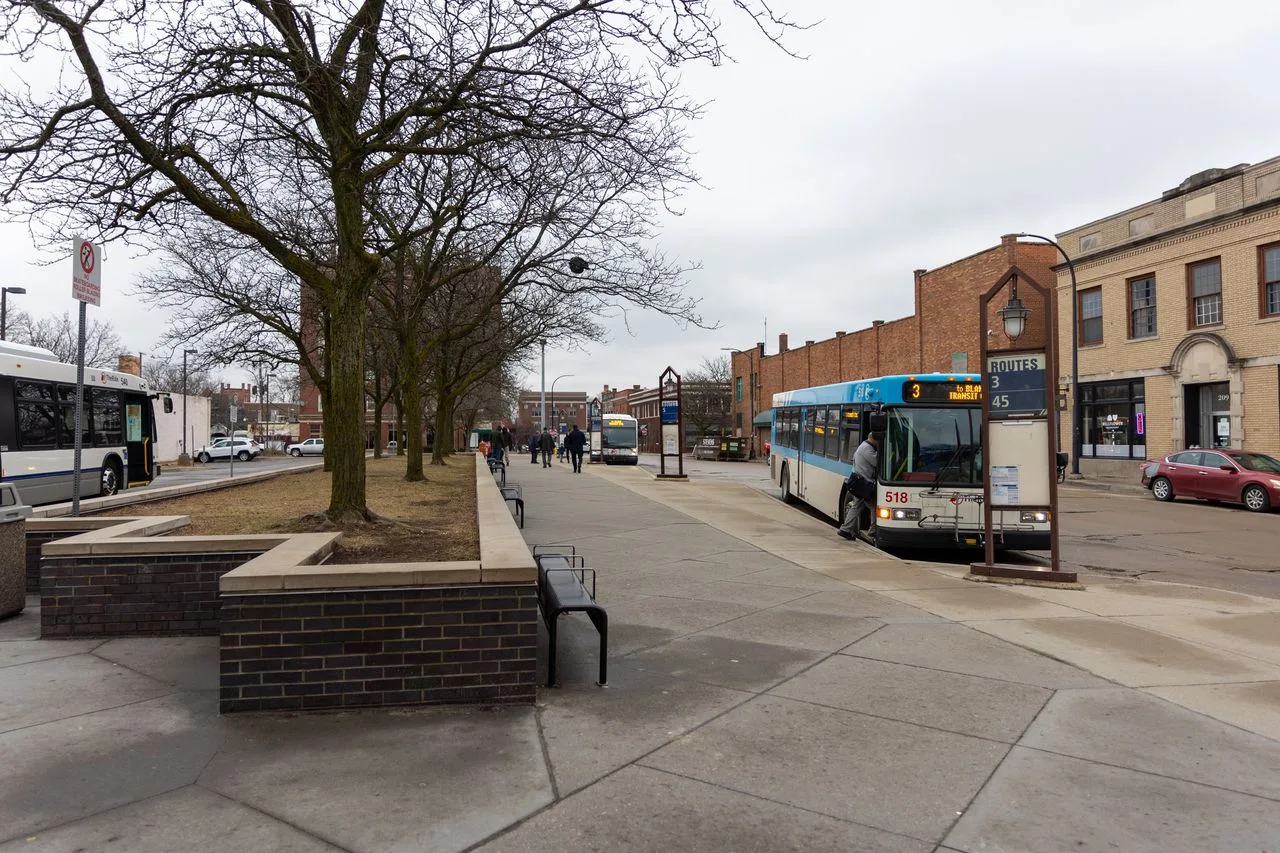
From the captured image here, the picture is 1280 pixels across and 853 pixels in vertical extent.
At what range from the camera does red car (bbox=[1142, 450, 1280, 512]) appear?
19.4m

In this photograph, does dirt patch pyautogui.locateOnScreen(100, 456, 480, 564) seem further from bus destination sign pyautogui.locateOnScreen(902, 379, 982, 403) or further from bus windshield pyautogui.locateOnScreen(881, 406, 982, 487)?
bus destination sign pyautogui.locateOnScreen(902, 379, 982, 403)

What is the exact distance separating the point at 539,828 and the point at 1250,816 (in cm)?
299

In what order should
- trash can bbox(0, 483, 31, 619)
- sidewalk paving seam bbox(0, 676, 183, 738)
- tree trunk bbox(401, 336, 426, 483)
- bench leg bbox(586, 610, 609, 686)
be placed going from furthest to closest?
1. tree trunk bbox(401, 336, 426, 483)
2. trash can bbox(0, 483, 31, 619)
3. bench leg bbox(586, 610, 609, 686)
4. sidewalk paving seam bbox(0, 676, 183, 738)

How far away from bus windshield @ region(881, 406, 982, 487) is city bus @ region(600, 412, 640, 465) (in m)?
31.9

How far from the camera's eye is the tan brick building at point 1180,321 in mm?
24641

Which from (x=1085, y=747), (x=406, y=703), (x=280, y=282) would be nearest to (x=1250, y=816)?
(x=1085, y=747)

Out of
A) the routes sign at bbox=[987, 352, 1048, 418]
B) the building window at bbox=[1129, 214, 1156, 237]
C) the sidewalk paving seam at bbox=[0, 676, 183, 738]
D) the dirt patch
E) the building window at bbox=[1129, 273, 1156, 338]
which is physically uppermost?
the building window at bbox=[1129, 214, 1156, 237]

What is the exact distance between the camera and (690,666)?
570 centimetres

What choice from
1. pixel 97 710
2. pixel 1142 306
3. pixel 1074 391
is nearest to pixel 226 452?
pixel 1074 391

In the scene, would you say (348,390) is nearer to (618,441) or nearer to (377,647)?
(377,647)

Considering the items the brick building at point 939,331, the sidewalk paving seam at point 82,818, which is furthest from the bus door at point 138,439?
the brick building at point 939,331

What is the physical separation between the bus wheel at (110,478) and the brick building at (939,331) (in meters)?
24.6

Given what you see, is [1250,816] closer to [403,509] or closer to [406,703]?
[406,703]

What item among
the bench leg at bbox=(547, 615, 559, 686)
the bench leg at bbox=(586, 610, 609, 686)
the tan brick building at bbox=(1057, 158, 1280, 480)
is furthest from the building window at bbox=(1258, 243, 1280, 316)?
the bench leg at bbox=(547, 615, 559, 686)
